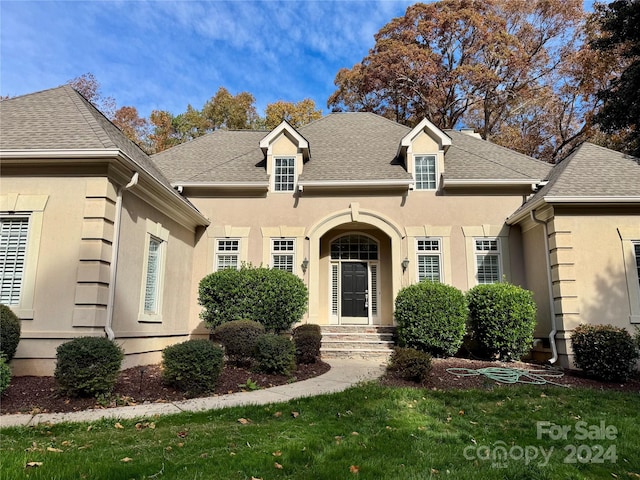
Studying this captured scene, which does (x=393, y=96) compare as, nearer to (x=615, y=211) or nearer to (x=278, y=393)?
(x=615, y=211)

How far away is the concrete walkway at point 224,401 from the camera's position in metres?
5.25

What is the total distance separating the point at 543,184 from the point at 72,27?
12854mm

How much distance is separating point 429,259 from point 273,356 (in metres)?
→ 6.66

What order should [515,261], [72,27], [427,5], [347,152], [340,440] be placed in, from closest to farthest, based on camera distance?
[340,440], [72,27], [515,261], [347,152], [427,5]

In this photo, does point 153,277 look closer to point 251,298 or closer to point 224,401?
point 251,298

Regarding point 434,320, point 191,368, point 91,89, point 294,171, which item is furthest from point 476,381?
point 91,89

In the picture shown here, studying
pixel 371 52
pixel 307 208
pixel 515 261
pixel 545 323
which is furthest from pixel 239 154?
pixel 371 52

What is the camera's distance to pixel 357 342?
1142 centimetres

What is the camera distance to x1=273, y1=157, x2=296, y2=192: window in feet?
43.8

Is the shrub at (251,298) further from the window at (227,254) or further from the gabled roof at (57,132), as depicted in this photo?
the gabled roof at (57,132)

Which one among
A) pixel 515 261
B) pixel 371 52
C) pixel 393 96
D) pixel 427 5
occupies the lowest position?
pixel 515 261

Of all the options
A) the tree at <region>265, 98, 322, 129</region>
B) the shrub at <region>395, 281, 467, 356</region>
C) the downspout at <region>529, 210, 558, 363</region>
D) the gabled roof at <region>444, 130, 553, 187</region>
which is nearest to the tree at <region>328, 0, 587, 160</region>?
the tree at <region>265, 98, 322, 129</region>

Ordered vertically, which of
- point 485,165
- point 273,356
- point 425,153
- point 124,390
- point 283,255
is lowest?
point 124,390

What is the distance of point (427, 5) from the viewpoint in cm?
2358
